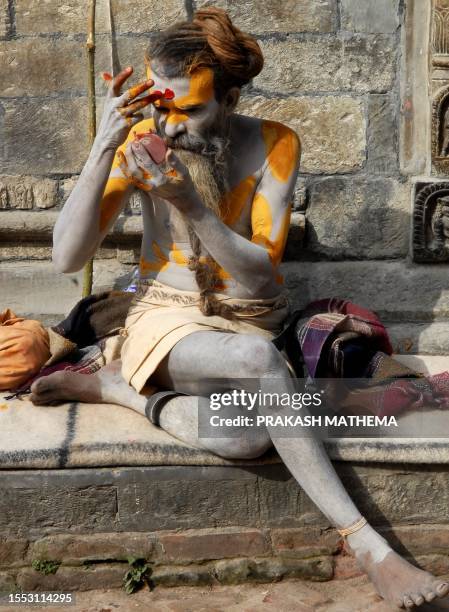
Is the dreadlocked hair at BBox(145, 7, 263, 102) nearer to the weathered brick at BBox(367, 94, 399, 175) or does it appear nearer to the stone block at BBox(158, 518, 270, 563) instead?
the weathered brick at BBox(367, 94, 399, 175)

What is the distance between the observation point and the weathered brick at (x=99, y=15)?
4375mm

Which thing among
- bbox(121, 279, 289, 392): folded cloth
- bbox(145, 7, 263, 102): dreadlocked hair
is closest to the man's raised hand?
bbox(145, 7, 263, 102): dreadlocked hair

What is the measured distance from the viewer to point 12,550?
3256 millimetres

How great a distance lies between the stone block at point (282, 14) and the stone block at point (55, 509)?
7.53 ft

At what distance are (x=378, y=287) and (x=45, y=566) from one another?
208 cm

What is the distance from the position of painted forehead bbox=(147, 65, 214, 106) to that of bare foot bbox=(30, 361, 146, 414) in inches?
42.3

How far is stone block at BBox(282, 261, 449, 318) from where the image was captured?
449 centimetres

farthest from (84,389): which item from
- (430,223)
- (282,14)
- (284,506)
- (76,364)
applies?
(282,14)

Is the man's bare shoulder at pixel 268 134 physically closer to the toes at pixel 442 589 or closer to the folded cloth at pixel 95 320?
the folded cloth at pixel 95 320

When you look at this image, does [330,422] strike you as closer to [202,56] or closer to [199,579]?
[199,579]

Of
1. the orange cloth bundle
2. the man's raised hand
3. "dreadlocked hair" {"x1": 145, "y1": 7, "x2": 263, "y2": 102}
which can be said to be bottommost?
the orange cloth bundle

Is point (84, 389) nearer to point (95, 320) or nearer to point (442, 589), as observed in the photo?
point (95, 320)

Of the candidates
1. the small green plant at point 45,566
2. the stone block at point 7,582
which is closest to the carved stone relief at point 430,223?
the small green plant at point 45,566

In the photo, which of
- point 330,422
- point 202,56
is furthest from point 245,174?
point 330,422
